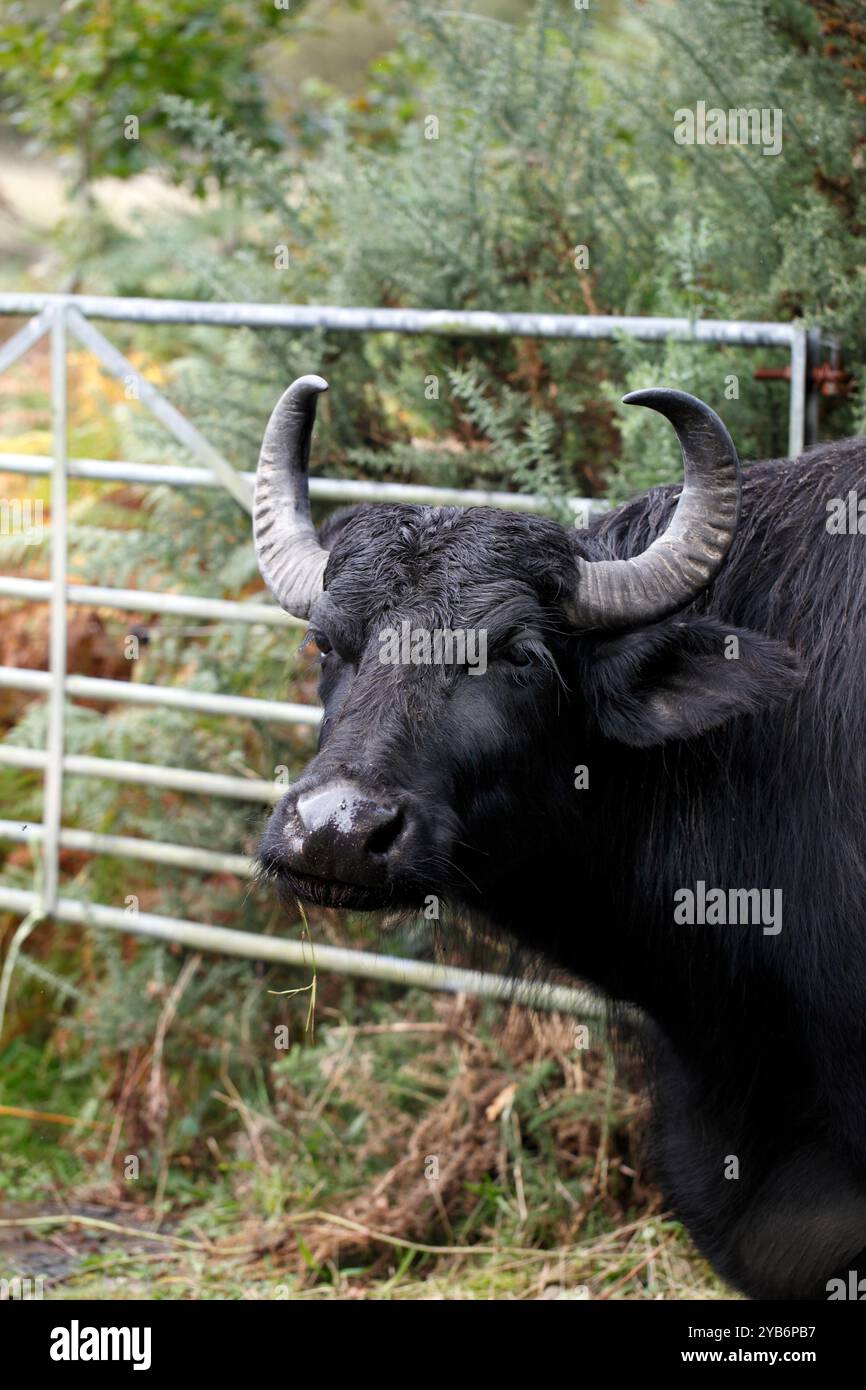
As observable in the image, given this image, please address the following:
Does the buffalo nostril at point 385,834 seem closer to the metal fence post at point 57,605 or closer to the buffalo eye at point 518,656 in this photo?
the buffalo eye at point 518,656

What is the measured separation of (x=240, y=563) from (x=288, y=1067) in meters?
2.09

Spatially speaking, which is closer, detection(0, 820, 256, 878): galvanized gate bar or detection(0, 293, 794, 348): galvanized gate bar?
detection(0, 293, 794, 348): galvanized gate bar

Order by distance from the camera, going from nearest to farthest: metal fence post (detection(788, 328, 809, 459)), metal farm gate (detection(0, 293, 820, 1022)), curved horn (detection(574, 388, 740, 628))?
curved horn (detection(574, 388, 740, 628)), metal fence post (detection(788, 328, 809, 459)), metal farm gate (detection(0, 293, 820, 1022))

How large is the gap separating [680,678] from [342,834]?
1014 mm

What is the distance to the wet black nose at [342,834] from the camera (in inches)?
122

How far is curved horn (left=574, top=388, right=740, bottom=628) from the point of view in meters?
3.43

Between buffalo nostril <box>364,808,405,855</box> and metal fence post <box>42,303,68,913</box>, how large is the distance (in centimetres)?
326

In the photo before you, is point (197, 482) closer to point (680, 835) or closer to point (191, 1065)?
point (191, 1065)

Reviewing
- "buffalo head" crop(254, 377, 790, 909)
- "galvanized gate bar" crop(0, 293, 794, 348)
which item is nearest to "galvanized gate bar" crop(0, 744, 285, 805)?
"galvanized gate bar" crop(0, 293, 794, 348)

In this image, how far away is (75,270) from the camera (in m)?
10.1

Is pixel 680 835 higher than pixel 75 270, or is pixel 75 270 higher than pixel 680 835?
pixel 75 270

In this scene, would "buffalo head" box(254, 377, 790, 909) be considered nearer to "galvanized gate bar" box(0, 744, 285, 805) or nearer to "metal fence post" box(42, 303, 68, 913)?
"galvanized gate bar" box(0, 744, 285, 805)

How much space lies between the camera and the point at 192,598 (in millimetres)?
5938

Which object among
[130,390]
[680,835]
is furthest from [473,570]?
[130,390]
